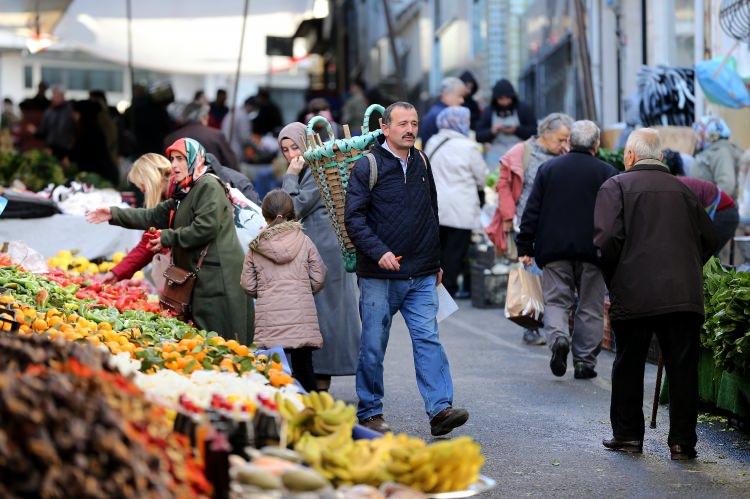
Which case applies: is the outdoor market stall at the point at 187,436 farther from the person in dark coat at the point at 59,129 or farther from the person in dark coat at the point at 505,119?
the person in dark coat at the point at 59,129

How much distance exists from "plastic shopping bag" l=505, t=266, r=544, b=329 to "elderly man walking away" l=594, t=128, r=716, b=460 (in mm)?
3116

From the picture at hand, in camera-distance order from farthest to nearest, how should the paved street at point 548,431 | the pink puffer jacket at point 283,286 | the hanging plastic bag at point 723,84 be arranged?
the hanging plastic bag at point 723,84 → the pink puffer jacket at point 283,286 → the paved street at point 548,431

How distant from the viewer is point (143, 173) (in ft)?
35.0

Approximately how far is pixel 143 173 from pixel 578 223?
10.3 ft

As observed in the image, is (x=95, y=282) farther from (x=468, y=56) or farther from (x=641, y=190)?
(x=468, y=56)

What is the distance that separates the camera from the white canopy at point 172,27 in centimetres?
2358

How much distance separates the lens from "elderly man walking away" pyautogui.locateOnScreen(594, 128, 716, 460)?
790 centimetres

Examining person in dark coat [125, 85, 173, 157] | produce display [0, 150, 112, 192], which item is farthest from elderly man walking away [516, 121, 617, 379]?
person in dark coat [125, 85, 173, 157]

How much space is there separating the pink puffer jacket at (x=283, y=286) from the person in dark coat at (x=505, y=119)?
8.02 m

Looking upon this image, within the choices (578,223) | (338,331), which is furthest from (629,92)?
(338,331)

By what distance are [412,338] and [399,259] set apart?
1.67 feet

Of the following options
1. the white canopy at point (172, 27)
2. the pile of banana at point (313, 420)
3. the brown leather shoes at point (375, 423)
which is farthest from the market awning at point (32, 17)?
the pile of banana at point (313, 420)

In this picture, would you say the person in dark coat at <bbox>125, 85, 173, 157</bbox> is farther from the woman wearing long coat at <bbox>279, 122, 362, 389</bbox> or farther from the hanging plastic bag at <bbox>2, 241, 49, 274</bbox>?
the woman wearing long coat at <bbox>279, 122, 362, 389</bbox>

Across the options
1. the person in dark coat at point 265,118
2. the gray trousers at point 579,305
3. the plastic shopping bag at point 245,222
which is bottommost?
the gray trousers at point 579,305
